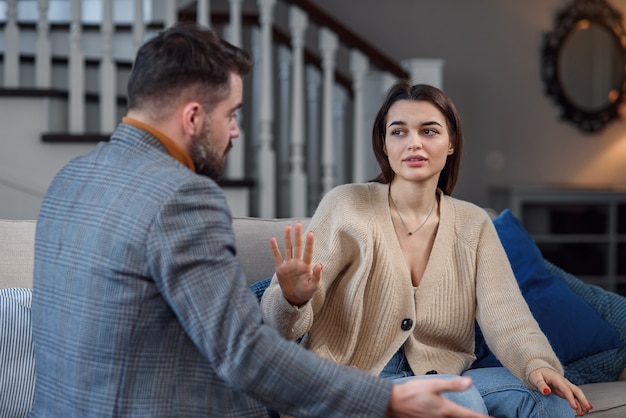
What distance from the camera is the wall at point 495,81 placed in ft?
17.2

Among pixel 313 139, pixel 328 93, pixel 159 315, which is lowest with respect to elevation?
pixel 159 315

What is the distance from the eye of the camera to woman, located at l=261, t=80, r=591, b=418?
1.85 metres

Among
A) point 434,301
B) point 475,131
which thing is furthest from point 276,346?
point 475,131

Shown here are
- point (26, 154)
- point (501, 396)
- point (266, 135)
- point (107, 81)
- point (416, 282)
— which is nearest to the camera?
point (501, 396)

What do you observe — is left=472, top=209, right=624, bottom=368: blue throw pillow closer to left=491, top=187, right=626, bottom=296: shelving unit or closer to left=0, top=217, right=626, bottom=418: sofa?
left=0, top=217, right=626, bottom=418: sofa

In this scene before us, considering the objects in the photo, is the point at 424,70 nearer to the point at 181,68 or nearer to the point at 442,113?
the point at 442,113

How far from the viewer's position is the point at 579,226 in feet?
16.2

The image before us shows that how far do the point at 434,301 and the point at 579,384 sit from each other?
0.54m

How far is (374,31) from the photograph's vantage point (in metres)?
5.23

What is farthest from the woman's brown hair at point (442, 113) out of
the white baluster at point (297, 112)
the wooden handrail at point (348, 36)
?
the wooden handrail at point (348, 36)

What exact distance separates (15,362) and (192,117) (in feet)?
2.82

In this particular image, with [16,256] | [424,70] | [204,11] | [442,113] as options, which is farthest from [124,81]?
[442,113]

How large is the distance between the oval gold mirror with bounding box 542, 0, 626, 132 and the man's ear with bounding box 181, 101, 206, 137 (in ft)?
14.7

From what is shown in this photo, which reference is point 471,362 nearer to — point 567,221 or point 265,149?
point 265,149
